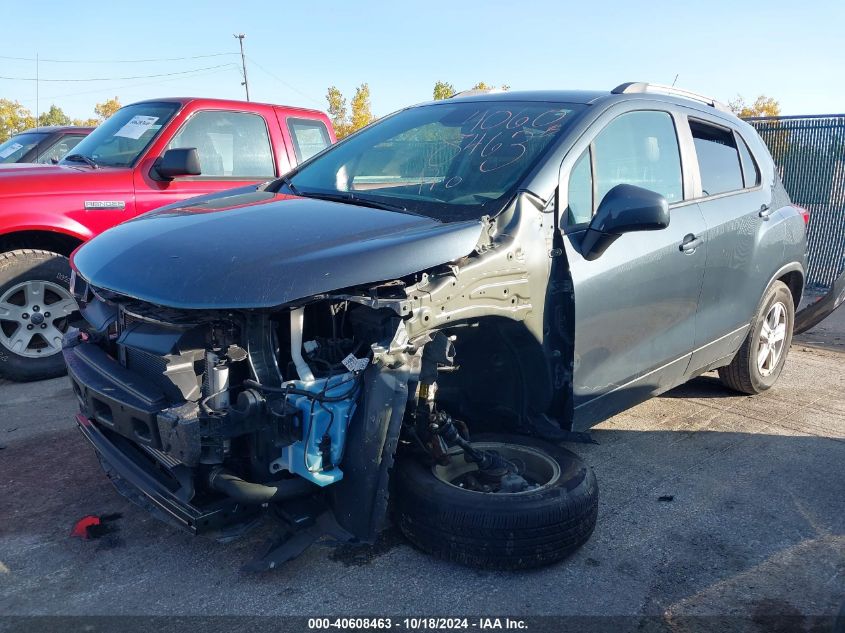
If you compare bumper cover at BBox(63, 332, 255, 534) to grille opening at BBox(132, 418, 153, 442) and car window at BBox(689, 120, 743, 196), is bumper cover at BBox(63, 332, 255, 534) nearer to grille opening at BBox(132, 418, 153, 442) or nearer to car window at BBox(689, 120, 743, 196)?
grille opening at BBox(132, 418, 153, 442)

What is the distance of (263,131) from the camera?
661 cm

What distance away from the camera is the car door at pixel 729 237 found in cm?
425

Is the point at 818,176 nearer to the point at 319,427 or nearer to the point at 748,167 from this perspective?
the point at 748,167

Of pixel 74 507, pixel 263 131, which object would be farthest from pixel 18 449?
pixel 263 131

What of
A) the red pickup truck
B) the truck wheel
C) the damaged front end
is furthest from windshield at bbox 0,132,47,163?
the damaged front end

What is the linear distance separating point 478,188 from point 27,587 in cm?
246

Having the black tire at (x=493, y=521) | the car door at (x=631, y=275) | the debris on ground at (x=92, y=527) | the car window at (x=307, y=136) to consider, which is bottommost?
the debris on ground at (x=92, y=527)

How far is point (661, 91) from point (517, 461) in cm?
232

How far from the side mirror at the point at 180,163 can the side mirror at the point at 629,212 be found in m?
3.34

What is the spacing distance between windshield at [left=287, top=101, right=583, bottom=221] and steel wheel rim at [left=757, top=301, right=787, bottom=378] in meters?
2.46

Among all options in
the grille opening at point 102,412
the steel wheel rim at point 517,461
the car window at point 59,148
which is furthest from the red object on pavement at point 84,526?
the car window at point 59,148

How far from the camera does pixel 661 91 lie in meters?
4.31

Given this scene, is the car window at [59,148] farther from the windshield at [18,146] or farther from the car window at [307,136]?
the car window at [307,136]

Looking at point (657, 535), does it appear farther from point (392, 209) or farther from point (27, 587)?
point (27, 587)
